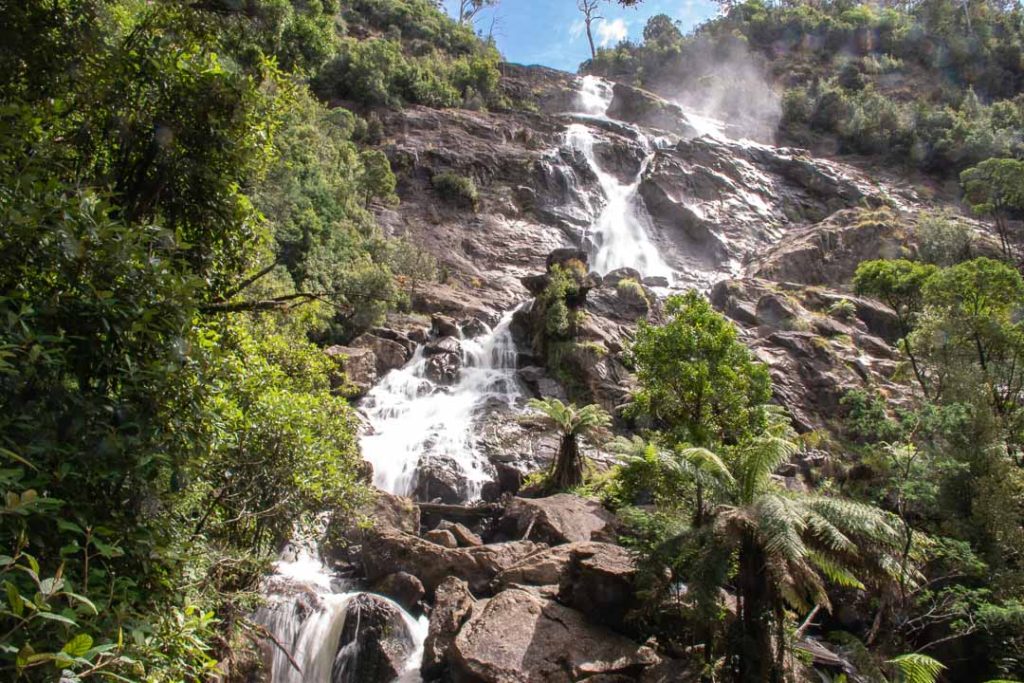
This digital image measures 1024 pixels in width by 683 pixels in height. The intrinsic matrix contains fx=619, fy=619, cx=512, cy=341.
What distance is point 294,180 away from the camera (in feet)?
82.4

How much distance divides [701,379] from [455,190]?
77.9 ft

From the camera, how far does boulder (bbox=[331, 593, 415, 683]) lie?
32.0ft

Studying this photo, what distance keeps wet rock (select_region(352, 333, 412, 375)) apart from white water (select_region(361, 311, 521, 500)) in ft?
1.04

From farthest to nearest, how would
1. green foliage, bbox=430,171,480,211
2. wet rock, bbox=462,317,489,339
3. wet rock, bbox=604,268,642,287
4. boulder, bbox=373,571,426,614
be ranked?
1. green foliage, bbox=430,171,480,211
2. wet rock, bbox=604,268,642,287
3. wet rock, bbox=462,317,489,339
4. boulder, bbox=373,571,426,614

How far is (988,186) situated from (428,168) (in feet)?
96.2

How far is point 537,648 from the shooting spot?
8734 mm

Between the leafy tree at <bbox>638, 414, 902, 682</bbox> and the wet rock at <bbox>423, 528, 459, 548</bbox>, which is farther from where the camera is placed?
the wet rock at <bbox>423, 528, 459, 548</bbox>

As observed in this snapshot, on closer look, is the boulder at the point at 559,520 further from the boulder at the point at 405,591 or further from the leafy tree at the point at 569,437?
the boulder at the point at 405,591

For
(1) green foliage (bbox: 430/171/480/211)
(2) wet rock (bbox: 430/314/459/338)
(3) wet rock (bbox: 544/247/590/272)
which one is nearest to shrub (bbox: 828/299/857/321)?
(3) wet rock (bbox: 544/247/590/272)

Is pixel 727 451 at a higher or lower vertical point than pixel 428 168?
lower

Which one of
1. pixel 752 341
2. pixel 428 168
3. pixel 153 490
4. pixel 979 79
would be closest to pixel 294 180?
pixel 428 168

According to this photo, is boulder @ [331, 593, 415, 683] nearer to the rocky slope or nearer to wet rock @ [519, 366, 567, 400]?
the rocky slope

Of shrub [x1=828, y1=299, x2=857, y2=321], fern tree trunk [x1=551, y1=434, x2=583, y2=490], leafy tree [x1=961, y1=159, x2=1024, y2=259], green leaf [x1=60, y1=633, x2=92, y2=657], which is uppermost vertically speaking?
leafy tree [x1=961, y1=159, x2=1024, y2=259]

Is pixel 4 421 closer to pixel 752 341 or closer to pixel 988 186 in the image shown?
pixel 752 341
